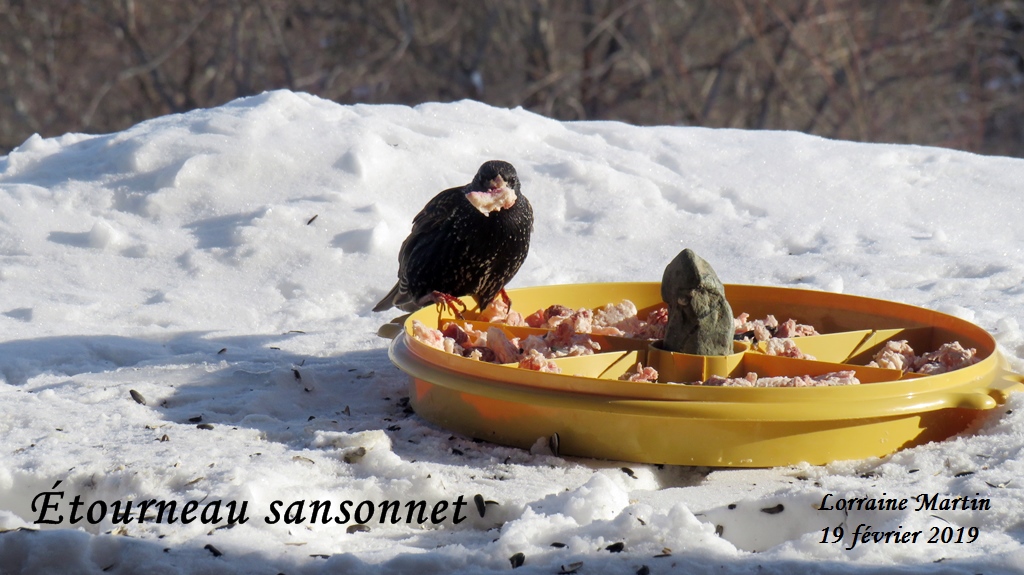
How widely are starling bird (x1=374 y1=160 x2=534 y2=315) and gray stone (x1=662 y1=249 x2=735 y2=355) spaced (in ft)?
2.60

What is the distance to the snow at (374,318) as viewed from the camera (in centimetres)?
218

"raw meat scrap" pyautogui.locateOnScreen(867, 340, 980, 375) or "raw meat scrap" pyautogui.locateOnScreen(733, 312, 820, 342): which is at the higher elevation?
"raw meat scrap" pyautogui.locateOnScreen(867, 340, 980, 375)

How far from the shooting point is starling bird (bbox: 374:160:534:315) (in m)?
3.69

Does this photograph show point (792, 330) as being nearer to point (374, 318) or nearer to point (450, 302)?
point (450, 302)

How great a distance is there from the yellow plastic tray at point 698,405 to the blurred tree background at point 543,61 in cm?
697

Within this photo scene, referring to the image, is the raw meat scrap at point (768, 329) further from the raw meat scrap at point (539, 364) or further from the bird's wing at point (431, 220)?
the bird's wing at point (431, 220)

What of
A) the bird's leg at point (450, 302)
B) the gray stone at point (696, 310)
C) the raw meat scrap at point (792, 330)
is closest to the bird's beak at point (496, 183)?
the bird's leg at point (450, 302)

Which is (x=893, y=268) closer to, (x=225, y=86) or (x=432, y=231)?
(x=432, y=231)

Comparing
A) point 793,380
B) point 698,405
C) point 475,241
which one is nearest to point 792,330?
point 793,380

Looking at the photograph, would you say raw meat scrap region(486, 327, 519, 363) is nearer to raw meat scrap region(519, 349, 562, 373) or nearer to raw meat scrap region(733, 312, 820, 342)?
raw meat scrap region(519, 349, 562, 373)

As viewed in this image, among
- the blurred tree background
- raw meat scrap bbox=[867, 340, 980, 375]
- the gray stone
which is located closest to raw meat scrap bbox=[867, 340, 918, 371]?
raw meat scrap bbox=[867, 340, 980, 375]

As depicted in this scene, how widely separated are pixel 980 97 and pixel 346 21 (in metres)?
6.40

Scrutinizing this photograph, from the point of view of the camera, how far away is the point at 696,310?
117 inches

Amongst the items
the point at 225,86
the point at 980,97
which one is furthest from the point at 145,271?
the point at 980,97
